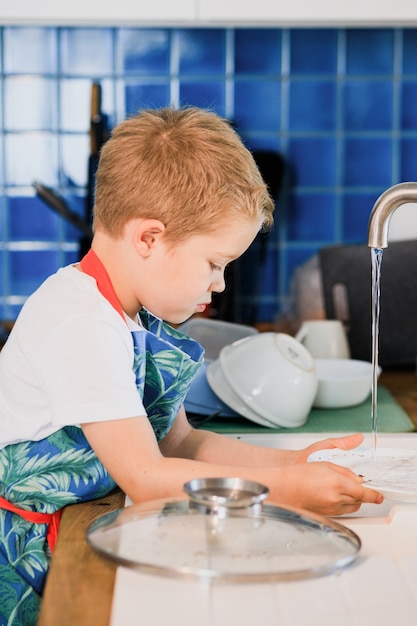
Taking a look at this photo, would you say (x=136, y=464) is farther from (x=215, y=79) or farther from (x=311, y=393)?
(x=215, y=79)

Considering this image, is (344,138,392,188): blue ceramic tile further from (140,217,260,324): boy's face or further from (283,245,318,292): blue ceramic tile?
(140,217,260,324): boy's face

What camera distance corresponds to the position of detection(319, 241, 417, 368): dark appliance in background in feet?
6.67

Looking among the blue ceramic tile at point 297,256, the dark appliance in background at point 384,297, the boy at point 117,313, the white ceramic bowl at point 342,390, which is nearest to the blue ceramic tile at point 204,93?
the blue ceramic tile at point 297,256

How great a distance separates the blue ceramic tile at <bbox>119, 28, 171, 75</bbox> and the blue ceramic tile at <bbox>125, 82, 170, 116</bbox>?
0.11 feet

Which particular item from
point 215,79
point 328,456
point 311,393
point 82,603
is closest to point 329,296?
point 311,393

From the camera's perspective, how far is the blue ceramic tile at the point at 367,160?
2600 millimetres

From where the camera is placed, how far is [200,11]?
2.07m

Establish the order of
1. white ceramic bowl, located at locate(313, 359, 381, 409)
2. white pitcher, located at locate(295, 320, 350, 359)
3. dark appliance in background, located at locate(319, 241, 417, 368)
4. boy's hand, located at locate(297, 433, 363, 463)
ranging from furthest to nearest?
dark appliance in background, located at locate(319, 241, 417, 368) → white pitcher, located at locate(295, 320, 350, 359) → white ceramic bowl, located at locate(313, 359, 381, 409) → boy's hand, located at locate(297, 433, 363, 463)

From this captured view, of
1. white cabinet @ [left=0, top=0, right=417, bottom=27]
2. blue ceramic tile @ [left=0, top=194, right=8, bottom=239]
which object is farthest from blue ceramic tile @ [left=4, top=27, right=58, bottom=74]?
white cabinet @ [left=0, top=0, right=417, bottom=27]

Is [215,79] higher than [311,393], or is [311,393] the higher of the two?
[215,79]

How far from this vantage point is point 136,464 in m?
0.96

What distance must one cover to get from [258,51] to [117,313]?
167 centimetres

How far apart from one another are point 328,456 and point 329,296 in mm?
955

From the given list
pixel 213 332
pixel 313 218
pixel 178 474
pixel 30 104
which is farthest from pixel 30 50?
pixel 178 474
